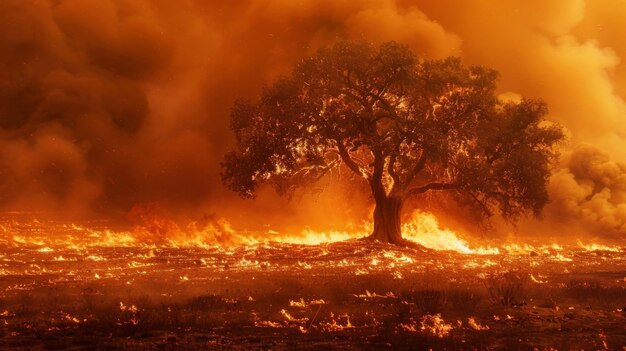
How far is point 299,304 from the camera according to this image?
16547mm

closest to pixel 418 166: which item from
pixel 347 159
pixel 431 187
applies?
pixel 431 187

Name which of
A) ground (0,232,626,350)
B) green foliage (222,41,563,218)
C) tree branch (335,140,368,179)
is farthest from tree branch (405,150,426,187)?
ground (0,232,626,350)

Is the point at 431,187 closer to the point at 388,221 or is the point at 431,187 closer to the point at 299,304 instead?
the point at 388,221

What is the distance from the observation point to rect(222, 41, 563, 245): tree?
119 feet

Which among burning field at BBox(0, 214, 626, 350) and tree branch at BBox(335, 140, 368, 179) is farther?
tree branch at BBox(335, 140, 368, 179)

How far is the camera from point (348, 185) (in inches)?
1838

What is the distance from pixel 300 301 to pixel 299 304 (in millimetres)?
579

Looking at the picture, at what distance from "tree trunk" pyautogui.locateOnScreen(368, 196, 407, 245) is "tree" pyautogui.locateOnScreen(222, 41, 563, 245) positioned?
6 centimetres

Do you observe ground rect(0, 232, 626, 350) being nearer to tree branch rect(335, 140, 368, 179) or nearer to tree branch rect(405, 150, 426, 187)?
tree branch rect(405, 150, 426, 187)

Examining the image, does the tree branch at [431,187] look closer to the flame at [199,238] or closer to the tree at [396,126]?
the tree at [396,126]

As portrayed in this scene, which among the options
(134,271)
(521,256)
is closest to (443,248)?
(521,256)

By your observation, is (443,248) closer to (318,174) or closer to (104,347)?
(318,174)

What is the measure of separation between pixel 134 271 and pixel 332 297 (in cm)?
919

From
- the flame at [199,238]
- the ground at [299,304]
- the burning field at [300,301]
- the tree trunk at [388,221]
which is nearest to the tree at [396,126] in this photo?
the tree trunk at [388,221]
